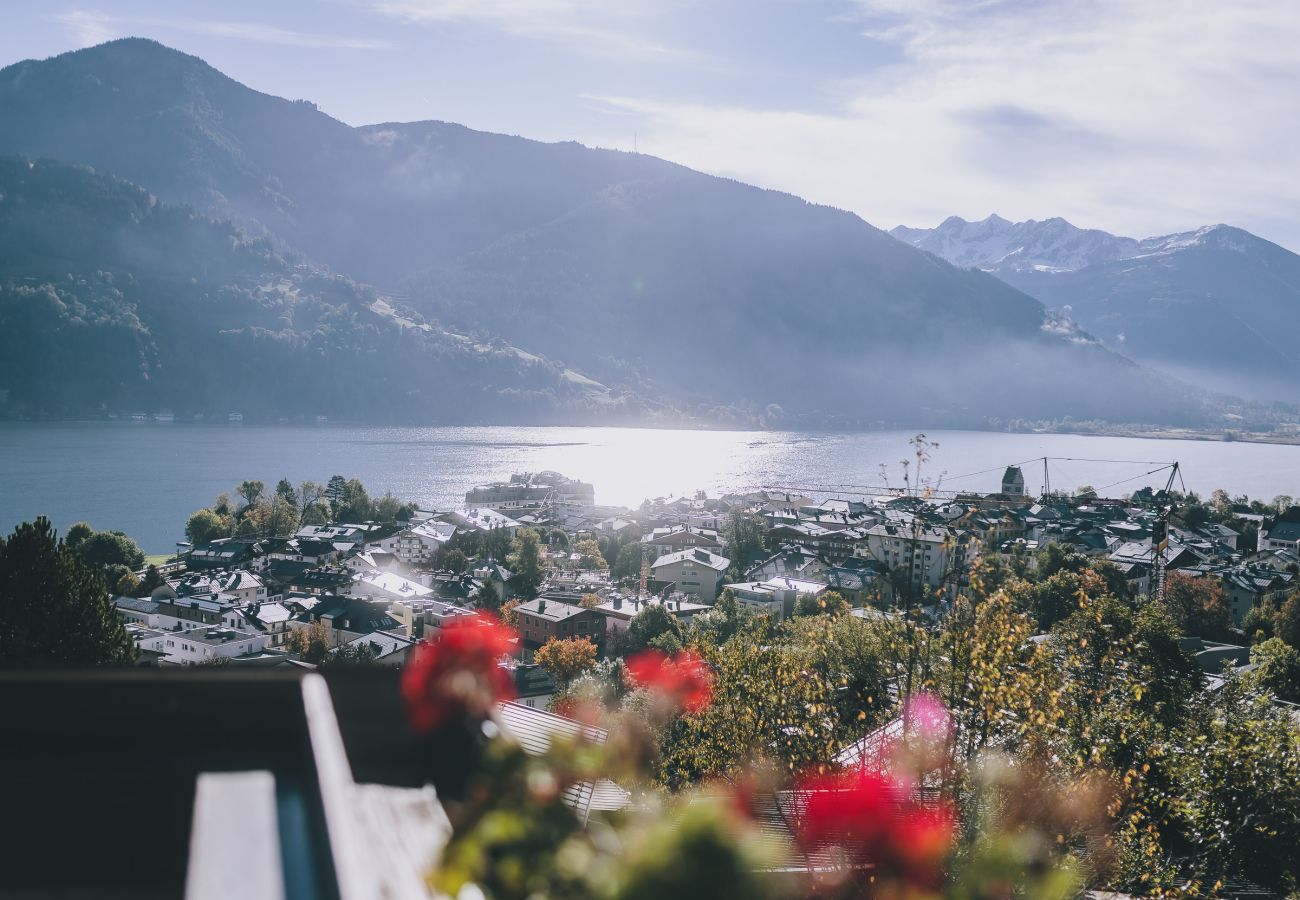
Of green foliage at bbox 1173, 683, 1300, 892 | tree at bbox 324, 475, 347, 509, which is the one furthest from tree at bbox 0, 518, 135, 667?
tree at bbox 324, 475, 347, 509

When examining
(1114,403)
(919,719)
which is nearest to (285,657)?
(919,719)

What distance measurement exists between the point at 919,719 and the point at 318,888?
175 inches

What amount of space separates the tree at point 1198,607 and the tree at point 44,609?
1978 cm

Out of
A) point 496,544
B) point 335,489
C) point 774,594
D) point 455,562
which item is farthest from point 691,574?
point 335,489

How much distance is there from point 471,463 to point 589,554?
3366cm

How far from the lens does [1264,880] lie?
18.3ft

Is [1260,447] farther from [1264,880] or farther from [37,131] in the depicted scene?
[37,131]

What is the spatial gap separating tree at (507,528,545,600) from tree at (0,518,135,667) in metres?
18.2

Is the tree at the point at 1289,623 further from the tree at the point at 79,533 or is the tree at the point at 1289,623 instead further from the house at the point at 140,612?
the tree at the point at 79,533

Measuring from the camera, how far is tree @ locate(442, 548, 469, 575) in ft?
103

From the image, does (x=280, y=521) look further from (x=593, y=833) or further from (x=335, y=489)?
(x=593, y=833)

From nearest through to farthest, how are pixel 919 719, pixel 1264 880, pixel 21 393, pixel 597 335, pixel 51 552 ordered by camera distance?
pixel 919 719, pixel 1264 880, pixel 51 552, pixel 21 393, pixel 597 335

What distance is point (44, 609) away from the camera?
9.49 metres

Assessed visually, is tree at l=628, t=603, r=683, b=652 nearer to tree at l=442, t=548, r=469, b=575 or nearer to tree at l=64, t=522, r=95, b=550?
tree at l=442, t=548, r=469, b=575
